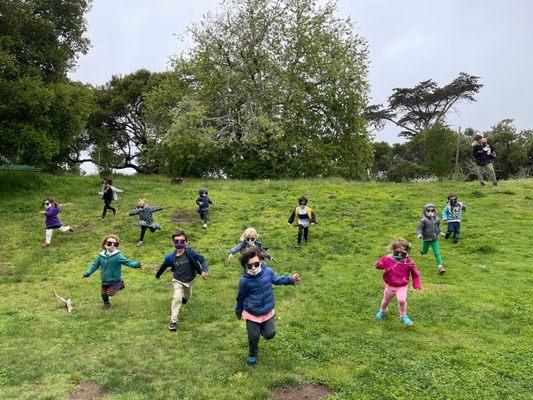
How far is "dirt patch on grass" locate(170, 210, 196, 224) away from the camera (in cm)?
2027

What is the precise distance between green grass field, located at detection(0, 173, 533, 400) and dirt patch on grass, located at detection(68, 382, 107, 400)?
0.14m

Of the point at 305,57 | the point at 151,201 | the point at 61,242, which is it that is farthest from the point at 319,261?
the point at 305,57

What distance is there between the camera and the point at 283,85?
3253cm

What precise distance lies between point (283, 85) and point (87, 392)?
2855 centimetres

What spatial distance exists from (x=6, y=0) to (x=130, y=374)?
922 inches

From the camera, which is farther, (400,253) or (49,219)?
(49,219)

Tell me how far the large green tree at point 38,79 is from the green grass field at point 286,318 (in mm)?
4829

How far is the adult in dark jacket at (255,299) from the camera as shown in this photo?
24.8 ft

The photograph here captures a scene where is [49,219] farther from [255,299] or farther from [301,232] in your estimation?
[255,299]

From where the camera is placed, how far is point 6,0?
22.8m

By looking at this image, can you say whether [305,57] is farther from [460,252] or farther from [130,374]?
[130,374]

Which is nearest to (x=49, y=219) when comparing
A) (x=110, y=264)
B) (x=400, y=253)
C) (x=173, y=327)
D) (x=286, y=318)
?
(x=110, y=264)

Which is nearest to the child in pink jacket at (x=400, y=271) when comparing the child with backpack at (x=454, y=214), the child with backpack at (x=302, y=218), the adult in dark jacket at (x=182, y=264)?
the adult in dark jacket at (x=182, y=264)

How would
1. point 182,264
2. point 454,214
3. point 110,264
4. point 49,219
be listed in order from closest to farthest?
1. point 182,264
2. point 110,264
3. point 454,214
4. point 49,219
